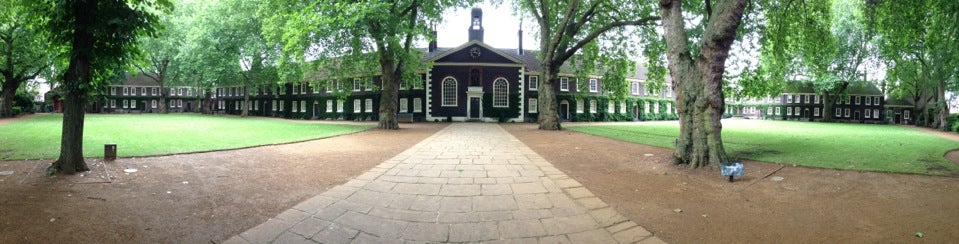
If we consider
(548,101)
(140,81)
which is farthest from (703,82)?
(140,81)

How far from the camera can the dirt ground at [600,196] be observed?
4.11m

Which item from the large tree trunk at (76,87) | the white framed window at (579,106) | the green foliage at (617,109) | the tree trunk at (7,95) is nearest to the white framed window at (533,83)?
the green foliage at (617,109)

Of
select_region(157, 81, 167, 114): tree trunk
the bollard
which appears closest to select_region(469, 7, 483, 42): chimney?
the bollard

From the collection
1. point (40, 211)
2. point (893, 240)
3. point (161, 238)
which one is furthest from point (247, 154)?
point (893, 240)

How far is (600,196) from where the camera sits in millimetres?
5910

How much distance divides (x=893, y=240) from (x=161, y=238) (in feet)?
23.4

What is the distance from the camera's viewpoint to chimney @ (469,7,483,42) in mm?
40219

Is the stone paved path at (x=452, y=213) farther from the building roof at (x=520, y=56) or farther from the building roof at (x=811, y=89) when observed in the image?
the building roof at (x=811, y=89)

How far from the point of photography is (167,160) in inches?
347

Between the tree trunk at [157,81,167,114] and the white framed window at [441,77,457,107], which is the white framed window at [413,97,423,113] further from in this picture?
the tree trunk at [157,81,167,114]

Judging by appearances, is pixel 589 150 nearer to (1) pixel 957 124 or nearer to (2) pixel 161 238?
(2) pixel 161 238

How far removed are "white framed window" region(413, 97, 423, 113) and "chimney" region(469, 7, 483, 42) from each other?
8.11 m

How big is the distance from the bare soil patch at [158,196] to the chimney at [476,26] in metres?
32.4

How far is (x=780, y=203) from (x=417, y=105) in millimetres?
35971
